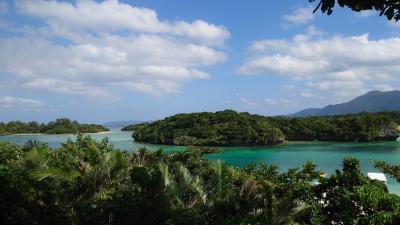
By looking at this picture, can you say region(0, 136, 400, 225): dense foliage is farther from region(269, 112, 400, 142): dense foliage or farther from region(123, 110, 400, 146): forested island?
region(269, 112, 400, 142): dense foliage

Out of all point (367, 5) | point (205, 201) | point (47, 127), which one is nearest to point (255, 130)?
point (205, 201)

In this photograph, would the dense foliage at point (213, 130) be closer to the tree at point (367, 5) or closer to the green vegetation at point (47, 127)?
the green vegetation at point (47, 127)

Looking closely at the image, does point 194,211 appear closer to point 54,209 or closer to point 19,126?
point 54,209

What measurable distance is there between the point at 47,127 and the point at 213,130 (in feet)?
210

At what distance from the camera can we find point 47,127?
402 ft

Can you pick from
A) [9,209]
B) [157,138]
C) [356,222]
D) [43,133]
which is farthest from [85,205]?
[43,133]

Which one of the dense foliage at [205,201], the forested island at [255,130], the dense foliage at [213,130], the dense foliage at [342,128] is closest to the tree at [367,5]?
the dense foliage at [205,201]

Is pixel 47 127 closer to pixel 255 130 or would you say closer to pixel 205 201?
pixel 255 130

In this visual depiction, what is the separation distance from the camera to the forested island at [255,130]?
73750 millimetres

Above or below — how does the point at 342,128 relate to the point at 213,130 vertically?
below

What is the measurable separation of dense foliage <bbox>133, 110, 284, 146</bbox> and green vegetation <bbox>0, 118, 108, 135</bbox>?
38.7m

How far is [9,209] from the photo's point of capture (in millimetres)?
9078

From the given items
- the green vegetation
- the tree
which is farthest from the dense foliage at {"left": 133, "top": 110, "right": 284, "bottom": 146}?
the tree

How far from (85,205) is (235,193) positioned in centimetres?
349
